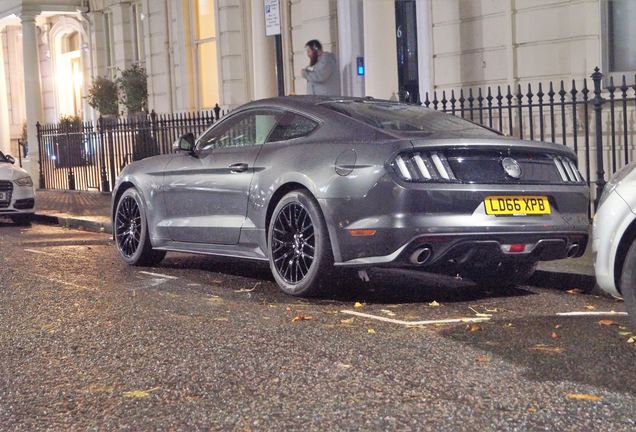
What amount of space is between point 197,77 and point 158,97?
5.46ft

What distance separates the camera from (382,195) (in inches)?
283

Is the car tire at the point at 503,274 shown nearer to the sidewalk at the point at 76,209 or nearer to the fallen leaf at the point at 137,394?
the fallen leaf at the point at 137,394

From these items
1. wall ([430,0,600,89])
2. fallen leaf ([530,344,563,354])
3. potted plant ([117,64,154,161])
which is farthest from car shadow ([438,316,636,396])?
potted plant ([117,64,154,161])

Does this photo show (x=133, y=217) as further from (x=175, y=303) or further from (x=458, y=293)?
(x=458, y=293)

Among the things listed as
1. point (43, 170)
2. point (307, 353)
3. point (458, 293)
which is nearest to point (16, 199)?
point (43, 170)

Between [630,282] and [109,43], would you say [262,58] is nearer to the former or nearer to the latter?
[109,43]

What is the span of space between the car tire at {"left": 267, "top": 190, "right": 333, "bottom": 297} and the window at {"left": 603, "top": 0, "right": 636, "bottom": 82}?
226 inches

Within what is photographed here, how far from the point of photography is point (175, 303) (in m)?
7.69

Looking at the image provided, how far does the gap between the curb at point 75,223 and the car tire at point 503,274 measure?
6.43m

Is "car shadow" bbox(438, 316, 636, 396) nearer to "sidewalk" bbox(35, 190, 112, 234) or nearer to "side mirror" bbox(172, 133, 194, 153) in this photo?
"side mirror" bbox(172, 133, 194, 153)

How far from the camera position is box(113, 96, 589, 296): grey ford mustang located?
7188 mm

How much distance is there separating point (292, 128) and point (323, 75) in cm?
645

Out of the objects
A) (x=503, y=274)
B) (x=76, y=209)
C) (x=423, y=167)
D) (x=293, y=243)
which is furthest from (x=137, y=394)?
(x=76, y=209)

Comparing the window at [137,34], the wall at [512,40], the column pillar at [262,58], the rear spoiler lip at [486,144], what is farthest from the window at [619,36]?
the window at [137,34]
